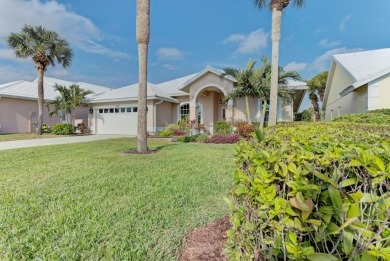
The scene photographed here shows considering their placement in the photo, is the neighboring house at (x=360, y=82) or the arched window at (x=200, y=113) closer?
the neighboring house at (x=360, y=82)

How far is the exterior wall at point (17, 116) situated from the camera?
21.4 meters

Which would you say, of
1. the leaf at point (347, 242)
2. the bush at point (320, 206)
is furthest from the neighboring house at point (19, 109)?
the leaf at point (347, 242)

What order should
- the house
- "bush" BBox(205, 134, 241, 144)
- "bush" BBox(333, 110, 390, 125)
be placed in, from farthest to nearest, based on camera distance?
1. the house
2. "bush" BBox(205, 134, 241, 144)
3. "bush" BBox(333, 110, 390, 125)

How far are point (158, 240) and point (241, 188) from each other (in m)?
1.68

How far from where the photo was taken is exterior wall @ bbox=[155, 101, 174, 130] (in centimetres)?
2109

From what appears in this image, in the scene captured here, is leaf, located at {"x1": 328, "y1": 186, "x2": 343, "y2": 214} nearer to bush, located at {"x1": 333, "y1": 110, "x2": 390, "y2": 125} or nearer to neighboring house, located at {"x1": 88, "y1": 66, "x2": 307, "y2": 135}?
bush, located at {"x1": 333, "y1": 110, "x2": 390, "y2": 125}

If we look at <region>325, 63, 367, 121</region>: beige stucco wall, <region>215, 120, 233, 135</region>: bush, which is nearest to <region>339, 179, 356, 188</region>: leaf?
<region>325, 63, 367, 121</region>: beige stucco wall

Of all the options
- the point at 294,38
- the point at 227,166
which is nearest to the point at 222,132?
the point at 227,166

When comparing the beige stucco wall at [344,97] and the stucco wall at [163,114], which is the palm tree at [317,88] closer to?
the beige stucco wall at [344,97]

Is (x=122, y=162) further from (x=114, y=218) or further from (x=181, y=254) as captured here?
(x=181, y=254)

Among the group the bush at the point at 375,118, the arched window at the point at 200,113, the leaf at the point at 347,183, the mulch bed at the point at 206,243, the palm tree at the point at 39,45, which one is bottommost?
the mulch bed at the point at 206,243

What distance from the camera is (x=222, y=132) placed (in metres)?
17.7

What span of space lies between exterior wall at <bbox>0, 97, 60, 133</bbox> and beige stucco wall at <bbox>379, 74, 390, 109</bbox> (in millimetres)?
28466

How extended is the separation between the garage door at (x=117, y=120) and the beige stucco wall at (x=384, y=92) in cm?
1812
